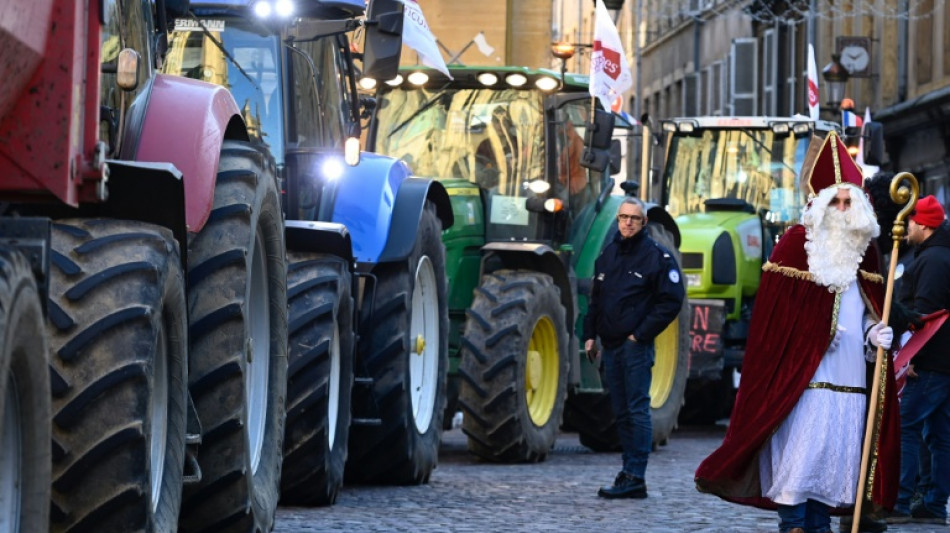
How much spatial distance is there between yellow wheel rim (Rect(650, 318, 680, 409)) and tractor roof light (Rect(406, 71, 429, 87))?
301 centimetres

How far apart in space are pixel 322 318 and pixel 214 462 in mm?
3013

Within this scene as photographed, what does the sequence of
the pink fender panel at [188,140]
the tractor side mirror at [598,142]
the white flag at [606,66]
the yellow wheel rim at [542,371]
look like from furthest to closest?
the white flag at [606,66] → the tractor side mirror at [598,142] → the yellow wheel rim at [542,371] → the pink fender panel at [188,140]

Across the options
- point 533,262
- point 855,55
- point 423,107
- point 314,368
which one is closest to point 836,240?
point 314,368

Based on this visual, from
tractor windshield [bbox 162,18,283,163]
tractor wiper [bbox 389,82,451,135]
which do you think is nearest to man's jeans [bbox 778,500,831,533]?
tractor windshield [bbox 162,18,283,163]

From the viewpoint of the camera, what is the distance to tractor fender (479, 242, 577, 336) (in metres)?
16.0

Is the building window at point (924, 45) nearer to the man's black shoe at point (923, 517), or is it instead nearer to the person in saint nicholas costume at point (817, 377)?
the man's black shoe at point (923, 517)

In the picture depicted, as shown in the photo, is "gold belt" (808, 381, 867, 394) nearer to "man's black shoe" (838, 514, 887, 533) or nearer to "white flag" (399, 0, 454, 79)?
"man's black shoe" (838, 514, 887, 533)

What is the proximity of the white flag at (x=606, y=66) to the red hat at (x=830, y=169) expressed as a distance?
21.9ft

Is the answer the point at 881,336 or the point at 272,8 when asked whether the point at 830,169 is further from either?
the point at 272,8

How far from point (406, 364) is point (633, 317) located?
4.74ft

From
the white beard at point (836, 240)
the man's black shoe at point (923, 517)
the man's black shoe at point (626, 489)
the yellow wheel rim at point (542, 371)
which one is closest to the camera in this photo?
the white beard at point (836, 240)

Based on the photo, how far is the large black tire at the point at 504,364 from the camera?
1519 cm

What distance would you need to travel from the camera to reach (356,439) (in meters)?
12.9

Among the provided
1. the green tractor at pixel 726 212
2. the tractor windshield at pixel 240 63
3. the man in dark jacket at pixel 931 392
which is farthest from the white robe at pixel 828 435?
the green tractor at pixel 726 212
